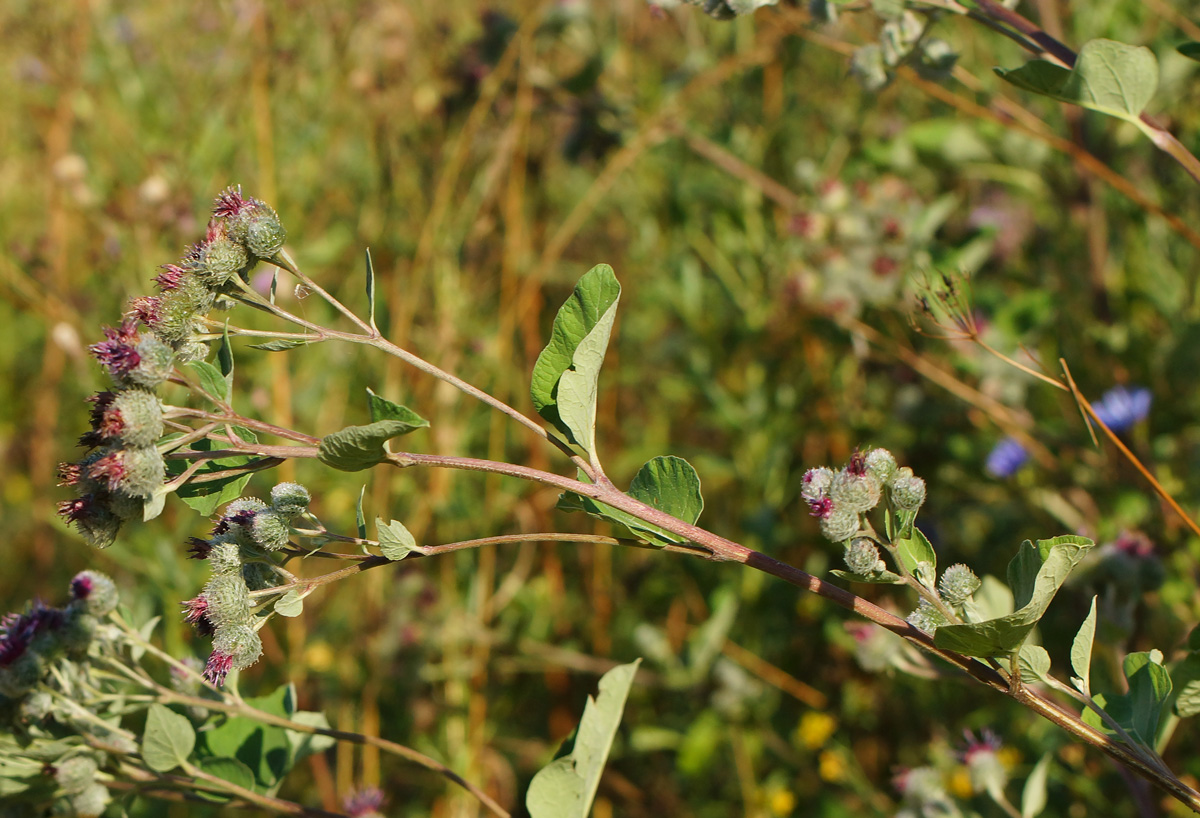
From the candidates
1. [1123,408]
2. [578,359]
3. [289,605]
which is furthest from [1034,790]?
[1123,408]

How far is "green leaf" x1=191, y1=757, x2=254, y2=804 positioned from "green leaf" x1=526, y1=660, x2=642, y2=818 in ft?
1.37

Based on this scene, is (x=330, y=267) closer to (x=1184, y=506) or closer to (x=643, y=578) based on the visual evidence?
(x=643, y=578)

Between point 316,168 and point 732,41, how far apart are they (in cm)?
151

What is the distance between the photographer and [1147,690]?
1018 mm

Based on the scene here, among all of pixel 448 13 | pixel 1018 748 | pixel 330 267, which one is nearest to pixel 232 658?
pixel 1018 748

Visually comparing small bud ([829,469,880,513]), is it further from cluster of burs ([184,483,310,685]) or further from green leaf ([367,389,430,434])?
cluster of burs ([184,483,310,685])

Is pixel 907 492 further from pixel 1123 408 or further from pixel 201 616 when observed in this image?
pixel 1123 408

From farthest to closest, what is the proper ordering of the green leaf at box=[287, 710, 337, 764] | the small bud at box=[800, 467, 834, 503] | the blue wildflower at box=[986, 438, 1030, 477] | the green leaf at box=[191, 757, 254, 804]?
the blue wildflower at box=[986, 438, 1030, 477]
the green leaf at box=[287, 710, 337, 764]
the green leaf at box=[191, 757, 254, 804]
the small bud at box=[800, 467, 834, 503]

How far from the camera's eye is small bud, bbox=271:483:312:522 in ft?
3.22

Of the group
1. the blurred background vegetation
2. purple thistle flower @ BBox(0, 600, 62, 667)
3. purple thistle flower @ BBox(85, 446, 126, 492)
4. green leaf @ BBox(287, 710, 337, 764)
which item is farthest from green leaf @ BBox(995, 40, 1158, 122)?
purple thistle flower @ BBox(0, 600, 62, 667)

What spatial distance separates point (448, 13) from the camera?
3908 millimetres

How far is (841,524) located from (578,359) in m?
0.33

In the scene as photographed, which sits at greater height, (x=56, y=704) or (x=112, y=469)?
(x=112, y=469)

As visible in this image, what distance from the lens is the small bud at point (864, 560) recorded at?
3.15 feet
